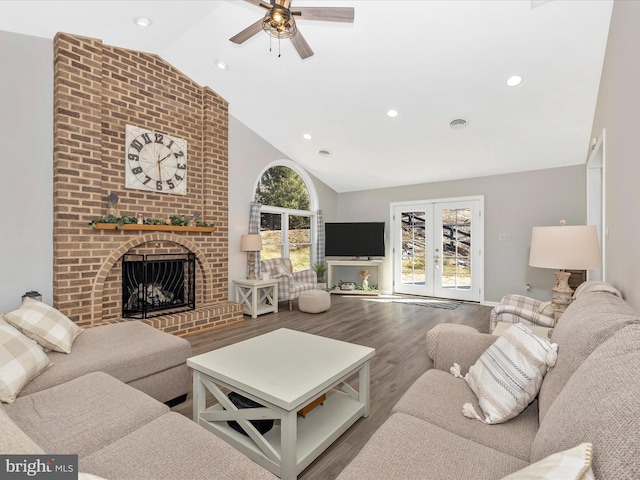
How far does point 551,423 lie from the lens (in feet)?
3.04

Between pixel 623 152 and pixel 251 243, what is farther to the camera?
pixel 251 243

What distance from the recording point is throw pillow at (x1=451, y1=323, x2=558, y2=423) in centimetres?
133

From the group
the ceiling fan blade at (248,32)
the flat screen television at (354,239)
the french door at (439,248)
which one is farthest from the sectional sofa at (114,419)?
the french door at (439,248)

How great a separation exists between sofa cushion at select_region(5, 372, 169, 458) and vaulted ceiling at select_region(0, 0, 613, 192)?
2.95m

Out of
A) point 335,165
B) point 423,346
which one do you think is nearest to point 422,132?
point 335,165

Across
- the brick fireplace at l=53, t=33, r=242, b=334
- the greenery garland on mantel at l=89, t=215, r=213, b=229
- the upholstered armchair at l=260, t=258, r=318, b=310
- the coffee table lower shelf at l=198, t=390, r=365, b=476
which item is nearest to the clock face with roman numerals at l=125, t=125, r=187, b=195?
the brick fireplace at l=53, t=33, r=242, b=334

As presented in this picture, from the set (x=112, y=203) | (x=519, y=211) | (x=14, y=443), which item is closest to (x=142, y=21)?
(x=112, y=203)

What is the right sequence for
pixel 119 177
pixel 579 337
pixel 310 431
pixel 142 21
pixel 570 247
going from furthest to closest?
pixel 119 177 → pixel 142 21 → pixel 570 247 → pixel 310 431 → pixel 579 337

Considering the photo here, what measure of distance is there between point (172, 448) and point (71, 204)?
10.6 ft

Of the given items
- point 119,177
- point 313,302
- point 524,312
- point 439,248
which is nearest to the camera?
point 524,312

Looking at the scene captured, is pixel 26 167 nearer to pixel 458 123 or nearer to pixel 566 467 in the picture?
pixel 566 467

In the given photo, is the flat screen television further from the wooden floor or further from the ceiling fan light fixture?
the ceiling fan light fixture

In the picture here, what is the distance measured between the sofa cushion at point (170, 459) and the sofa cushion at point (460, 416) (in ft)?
2.43

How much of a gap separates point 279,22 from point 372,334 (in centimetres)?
340
